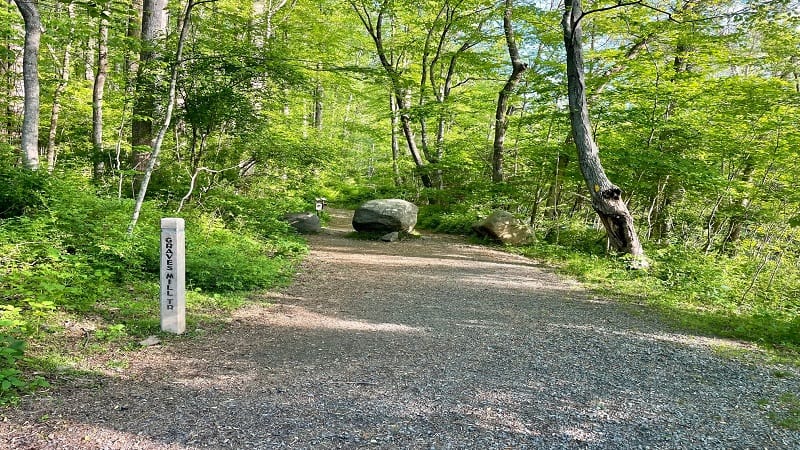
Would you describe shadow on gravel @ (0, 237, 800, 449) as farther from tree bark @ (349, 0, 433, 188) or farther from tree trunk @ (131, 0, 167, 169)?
tree bark @ (349, 0, 433, 188)

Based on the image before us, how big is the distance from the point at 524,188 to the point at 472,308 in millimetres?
A: 8655

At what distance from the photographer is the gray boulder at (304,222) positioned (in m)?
13.0

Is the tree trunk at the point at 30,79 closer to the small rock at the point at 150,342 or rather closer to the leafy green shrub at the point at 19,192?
the leafy green shrub at the point at 19,192

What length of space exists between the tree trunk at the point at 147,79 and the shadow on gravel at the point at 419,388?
16.6 ft

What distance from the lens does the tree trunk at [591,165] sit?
381 inches

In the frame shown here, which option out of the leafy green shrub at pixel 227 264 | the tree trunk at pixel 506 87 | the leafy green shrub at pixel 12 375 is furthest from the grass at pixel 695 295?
the leafy green shrub at pixel 12 375

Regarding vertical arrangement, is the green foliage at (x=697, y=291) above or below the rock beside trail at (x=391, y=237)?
below

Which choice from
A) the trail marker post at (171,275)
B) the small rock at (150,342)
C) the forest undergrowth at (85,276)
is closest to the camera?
the forest undergrowth at (85,276)

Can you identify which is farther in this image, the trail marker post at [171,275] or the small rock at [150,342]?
the trail marker post at [171,275]

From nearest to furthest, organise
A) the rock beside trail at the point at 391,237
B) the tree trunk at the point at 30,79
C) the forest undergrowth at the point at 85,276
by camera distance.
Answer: the forest undergrowth at the point at 85,276 < the tree trunk at the point at 30,79 < the rock beside trail at the point at 391,237

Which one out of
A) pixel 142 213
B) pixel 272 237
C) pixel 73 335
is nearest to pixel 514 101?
pixel 272 237

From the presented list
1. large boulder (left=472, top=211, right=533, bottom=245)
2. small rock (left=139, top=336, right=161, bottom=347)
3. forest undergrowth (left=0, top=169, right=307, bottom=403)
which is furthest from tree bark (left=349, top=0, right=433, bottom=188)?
small rock (left=139, top=336, right=161, bottom=347)

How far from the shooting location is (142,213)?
7691 mm

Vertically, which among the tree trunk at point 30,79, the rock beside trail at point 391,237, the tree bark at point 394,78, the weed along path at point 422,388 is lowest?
the weed along path at point 422,388
